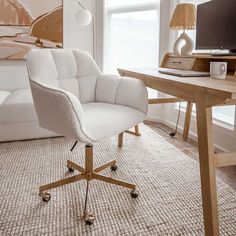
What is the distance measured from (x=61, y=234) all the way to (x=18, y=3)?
2.70 metres

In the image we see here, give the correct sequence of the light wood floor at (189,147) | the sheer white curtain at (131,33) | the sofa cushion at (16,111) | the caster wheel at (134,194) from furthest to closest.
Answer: the sheer white curtain at (131,33), the sofa cushion at (16,111), the light wood floor at (189,147), the caster wheel at (134,194)

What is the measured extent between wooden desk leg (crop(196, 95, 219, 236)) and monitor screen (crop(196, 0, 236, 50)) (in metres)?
0.88

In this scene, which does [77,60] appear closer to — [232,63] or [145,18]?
[232,63]

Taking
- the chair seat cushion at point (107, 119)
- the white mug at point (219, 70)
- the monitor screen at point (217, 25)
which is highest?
the monitor screen at point (217, 25)

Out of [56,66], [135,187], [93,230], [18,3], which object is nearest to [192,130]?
[135,187]

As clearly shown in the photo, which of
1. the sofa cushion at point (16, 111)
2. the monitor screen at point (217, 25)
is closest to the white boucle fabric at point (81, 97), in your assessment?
the monitor screen at point (217, 25)

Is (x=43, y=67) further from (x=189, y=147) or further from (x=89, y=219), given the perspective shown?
(x=189, y=147)

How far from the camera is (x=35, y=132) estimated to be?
2631 millimetres

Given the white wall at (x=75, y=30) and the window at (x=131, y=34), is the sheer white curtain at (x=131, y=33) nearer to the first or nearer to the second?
the window at (x=131, y=34)

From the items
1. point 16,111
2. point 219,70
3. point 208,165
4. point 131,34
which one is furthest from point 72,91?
point 131,34

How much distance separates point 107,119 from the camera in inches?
58.4

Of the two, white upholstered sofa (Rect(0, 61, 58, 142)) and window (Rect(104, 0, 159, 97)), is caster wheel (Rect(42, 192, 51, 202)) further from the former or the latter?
window (Rect(104, 0, 159, 97))

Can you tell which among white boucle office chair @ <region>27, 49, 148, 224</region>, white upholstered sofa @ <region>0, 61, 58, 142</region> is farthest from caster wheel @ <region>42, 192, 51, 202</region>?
white upholstered sofa @ <region>0, 61, 58, 142</region>

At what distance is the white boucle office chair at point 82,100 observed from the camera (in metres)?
1.35
